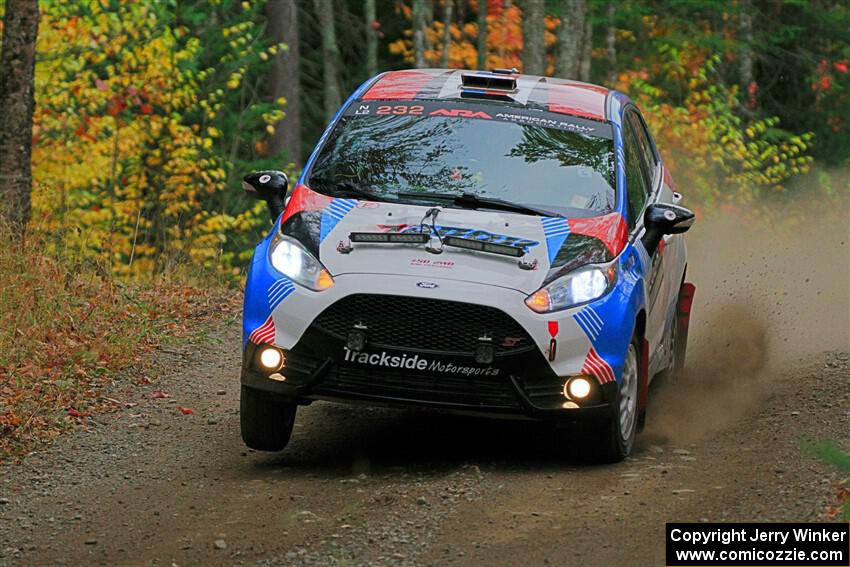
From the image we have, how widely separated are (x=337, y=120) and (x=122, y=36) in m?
12.3

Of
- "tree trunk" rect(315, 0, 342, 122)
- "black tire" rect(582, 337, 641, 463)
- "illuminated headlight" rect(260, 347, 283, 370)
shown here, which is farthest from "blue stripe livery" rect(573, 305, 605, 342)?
"tree trunk" rect(315, 0, 342, 122)

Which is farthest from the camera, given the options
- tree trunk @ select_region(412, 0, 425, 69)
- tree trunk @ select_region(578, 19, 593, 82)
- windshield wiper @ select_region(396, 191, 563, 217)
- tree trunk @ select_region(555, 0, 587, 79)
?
tree trunk @ select_region(578, 19, 593, 82)

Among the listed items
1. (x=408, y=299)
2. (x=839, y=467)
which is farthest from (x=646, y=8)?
(x=839, y=467)

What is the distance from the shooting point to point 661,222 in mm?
8188

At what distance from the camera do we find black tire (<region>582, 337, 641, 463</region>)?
750 centimetres

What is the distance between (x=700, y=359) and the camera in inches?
446

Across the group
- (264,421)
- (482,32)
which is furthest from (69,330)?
(482,32)

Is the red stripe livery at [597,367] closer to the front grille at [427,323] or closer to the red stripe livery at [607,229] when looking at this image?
the front grille at [427,323]

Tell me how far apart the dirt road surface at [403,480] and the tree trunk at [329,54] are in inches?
868

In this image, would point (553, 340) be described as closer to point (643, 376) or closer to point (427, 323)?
point (427, 323)

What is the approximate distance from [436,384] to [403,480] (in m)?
0.55

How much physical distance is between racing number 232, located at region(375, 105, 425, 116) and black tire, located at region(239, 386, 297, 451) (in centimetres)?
204

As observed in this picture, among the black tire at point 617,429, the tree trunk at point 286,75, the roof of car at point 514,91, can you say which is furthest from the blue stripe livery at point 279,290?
the tree trunk at point 286,75

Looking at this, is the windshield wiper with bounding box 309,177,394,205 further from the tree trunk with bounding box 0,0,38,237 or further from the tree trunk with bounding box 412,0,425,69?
the tree trunk with bounding box 412,0,425,69
